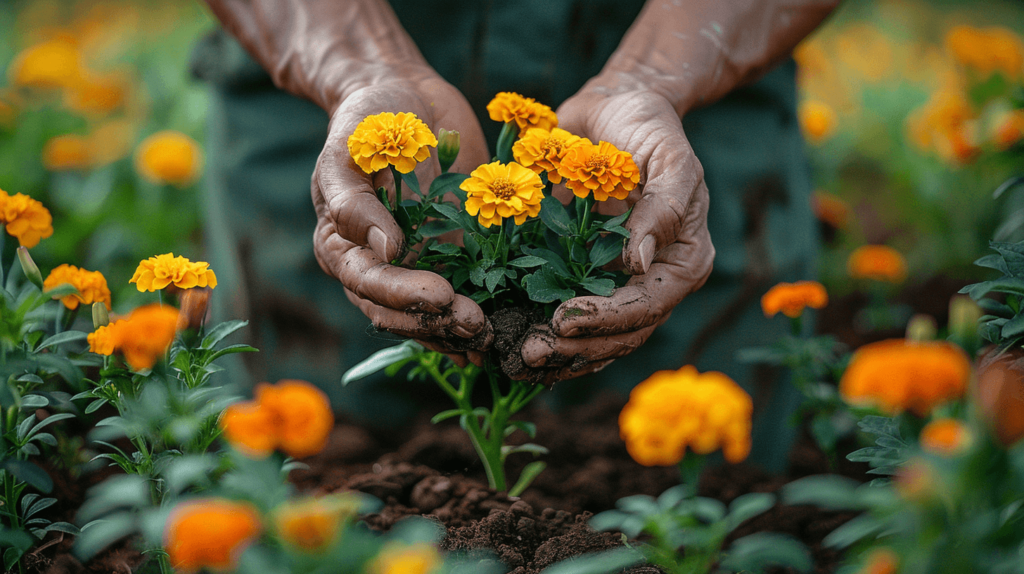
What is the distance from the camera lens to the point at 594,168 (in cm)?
117

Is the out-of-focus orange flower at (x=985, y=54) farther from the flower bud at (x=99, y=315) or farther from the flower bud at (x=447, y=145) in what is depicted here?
the flower bud at (x=99, y=315)

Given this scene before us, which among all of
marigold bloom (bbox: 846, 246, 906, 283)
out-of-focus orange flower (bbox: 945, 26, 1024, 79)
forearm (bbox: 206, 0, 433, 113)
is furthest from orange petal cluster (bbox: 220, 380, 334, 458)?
out-of-focus orange flower (bbox: 945, 26, 1024, 79)

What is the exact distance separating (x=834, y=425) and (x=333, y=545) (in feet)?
4.62

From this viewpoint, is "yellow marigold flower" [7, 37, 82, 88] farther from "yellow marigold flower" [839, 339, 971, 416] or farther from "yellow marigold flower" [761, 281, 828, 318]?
"yellow marigold flower" [839, 339, 971, 416]

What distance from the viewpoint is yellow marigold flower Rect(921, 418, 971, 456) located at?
71cm

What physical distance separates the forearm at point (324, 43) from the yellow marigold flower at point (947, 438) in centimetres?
122

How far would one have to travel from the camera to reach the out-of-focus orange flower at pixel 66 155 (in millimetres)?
3010

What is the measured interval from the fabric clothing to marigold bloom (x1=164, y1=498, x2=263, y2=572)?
1.35 m

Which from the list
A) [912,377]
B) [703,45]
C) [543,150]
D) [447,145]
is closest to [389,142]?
[447,145]

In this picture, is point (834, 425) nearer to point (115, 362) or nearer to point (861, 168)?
A: point (115, 362)

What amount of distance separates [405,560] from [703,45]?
1476 mm

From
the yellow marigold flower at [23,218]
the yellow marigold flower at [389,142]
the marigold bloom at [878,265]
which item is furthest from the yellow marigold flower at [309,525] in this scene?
the marigold bloom at [878,265]

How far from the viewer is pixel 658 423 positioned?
0.84 m

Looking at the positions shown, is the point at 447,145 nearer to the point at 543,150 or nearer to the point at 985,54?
the point at 543,150
